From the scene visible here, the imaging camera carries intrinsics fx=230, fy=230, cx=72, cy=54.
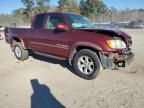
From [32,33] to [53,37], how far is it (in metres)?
1.36

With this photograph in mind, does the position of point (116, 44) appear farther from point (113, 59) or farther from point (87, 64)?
point (87, 64)

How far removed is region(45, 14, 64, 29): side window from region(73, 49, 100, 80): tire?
147 cm

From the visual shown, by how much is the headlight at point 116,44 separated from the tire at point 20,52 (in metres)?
4.38

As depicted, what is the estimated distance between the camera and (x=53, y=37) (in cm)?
741

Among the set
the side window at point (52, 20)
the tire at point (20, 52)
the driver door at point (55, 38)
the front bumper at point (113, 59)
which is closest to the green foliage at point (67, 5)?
the tire at point (20, 52)

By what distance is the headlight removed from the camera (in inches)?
238

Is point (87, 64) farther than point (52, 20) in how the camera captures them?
No

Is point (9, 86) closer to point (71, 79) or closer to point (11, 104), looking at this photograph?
point (11, 104)

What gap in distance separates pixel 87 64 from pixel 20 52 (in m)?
3.85

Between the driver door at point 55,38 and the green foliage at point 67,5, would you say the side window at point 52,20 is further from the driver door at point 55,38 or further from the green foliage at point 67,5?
the green foliage at point 67,5

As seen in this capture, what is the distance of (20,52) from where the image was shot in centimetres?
941

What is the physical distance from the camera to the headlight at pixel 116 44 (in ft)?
19.9

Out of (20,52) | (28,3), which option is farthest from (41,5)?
(20,52)

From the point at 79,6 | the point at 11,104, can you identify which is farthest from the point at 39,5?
the point at 11,104
